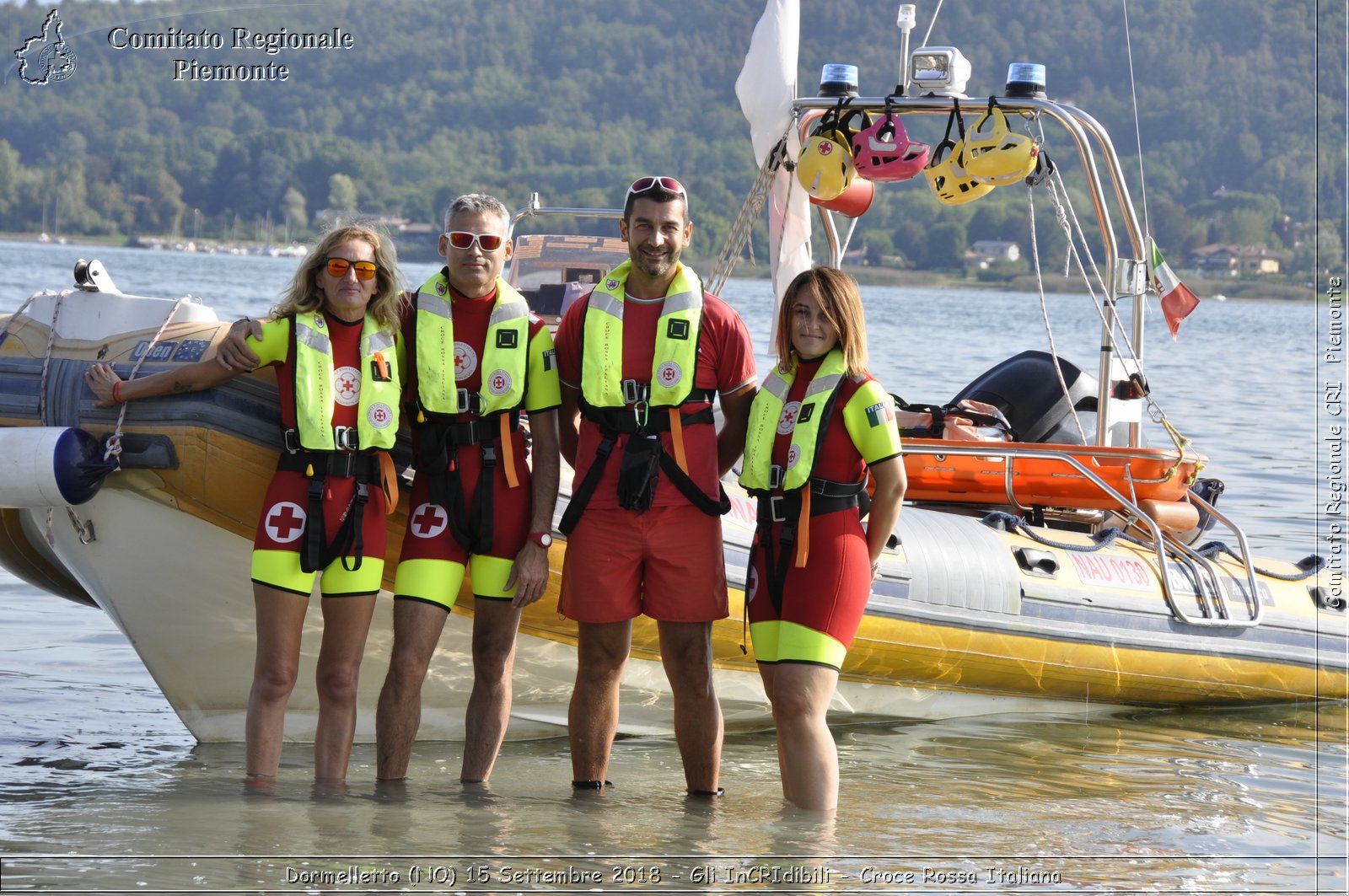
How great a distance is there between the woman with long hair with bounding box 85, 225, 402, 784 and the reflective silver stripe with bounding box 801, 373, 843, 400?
107 cm

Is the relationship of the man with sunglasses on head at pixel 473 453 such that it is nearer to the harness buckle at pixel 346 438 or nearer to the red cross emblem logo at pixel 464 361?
the red cross emblem logo at pixel 464 361

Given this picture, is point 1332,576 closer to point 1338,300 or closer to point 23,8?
point 1338,300

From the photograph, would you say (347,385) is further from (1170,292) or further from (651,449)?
(1170,292)

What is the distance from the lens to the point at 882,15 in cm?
2998

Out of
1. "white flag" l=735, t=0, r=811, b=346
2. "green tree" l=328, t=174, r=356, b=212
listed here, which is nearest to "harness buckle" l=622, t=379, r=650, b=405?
"white flag" l=735, t=0, r=811, b=346

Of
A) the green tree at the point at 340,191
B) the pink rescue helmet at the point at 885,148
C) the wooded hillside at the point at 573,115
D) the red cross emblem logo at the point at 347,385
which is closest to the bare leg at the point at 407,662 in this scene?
the red cross emblem logo at the point at 347,385

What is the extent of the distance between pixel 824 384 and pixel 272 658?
1.57 metres

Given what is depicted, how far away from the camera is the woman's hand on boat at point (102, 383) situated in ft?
13.1

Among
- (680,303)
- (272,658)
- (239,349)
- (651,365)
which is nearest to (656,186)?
(680,303)

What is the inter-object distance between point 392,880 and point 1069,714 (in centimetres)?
327

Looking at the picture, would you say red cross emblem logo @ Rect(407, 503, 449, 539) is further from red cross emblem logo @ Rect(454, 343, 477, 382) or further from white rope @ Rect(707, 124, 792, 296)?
white rope @ Rect(707, 124, 792, 296)

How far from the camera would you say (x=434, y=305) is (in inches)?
151

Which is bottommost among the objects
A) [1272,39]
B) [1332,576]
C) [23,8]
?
[1332,576]

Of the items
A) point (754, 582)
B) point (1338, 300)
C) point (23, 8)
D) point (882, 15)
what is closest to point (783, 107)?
point (1338, 300)
